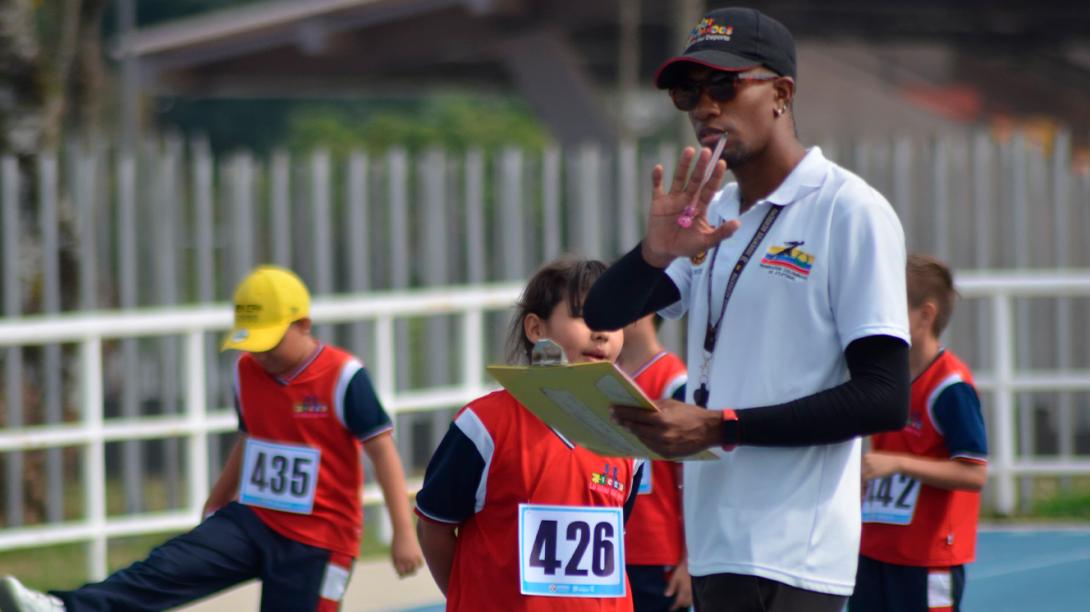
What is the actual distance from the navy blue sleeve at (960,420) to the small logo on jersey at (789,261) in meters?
1.77

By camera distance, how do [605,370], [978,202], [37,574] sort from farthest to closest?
[978,202] → [37,574] → [605,370]

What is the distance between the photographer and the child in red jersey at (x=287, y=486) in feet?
17.7

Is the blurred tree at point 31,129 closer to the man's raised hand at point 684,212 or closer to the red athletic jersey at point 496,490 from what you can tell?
the red athletic jersey at point 496,490

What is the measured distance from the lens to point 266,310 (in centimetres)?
563

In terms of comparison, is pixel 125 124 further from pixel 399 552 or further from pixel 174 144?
pixel 399 552

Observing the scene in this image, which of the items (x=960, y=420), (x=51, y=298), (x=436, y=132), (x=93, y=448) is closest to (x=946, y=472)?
(x=960, y=420)

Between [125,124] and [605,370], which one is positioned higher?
[125,124]

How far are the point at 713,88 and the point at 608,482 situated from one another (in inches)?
46.5

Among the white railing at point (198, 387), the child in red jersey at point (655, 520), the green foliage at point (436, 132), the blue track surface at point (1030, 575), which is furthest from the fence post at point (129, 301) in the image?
the green foliage at point (436, 132)

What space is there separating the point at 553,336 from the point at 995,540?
5.63 meters

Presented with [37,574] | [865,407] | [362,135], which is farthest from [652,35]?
[865,407]

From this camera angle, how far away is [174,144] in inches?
389

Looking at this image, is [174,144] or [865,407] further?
[174,144]

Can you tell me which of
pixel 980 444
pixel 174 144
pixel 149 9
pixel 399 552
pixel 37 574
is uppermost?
pixel 149 9
